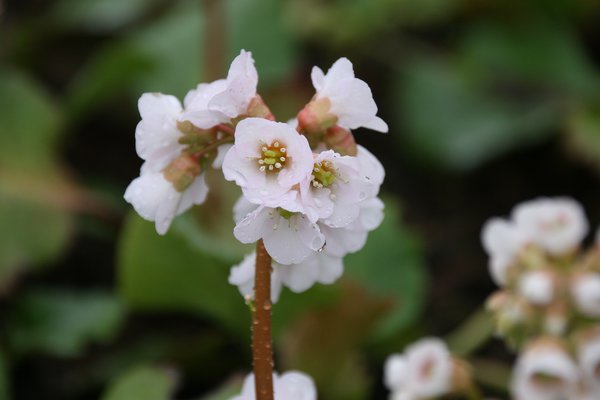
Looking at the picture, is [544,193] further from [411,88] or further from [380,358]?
[380,358]

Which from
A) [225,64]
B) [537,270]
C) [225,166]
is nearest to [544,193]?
[225,64]

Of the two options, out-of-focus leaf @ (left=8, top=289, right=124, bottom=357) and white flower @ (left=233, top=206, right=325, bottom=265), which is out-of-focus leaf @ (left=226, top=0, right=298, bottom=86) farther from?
white flower @ (left=233, top=206, right=325, bottom=265)

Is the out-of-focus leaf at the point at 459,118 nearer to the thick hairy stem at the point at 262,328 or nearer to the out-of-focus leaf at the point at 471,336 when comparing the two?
the out-of-focus leaf at the point at 471,336

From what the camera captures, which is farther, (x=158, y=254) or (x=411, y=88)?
(x=411, y=88)

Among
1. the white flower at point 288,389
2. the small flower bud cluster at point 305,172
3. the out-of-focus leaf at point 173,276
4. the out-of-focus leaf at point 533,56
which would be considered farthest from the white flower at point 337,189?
the out-of-focus leaf at point 533,56

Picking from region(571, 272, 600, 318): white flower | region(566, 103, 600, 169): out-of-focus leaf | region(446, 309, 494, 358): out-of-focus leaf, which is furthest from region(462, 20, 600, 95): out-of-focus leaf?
region(571, 272, 600, 318): white flower
